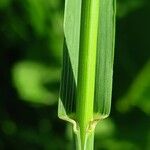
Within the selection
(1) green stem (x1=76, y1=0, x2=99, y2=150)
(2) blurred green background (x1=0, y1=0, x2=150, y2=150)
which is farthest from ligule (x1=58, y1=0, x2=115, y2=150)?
(2) blurred green background (x1=0, y1=0, x2=150, y2=150)

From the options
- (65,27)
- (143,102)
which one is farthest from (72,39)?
(143,102)

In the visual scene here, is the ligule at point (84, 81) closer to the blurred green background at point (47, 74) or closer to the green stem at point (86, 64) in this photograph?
the green stem at point (86, 64)

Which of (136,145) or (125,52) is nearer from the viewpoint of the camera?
(136,145)

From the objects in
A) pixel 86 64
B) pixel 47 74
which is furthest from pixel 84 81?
pixel 47 74

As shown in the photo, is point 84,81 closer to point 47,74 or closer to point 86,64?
point 86,64

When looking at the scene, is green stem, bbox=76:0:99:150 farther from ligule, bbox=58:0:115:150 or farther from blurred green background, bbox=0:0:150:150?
blurred green background, bbox=0:0:150:150

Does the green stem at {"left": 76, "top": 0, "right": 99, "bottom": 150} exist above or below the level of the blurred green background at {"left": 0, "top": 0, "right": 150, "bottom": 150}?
above

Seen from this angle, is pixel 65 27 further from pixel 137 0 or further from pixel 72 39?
pixel 137 0
